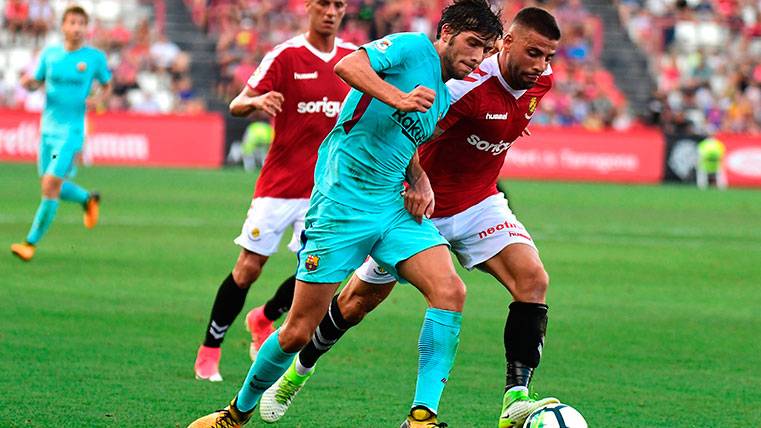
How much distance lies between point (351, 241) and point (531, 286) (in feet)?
4.13

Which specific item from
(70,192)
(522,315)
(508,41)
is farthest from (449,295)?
(70,192)

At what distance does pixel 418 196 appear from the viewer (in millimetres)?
6398

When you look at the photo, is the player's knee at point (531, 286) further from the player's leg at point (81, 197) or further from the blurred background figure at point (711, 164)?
the blurred background figure at point (711, 164)

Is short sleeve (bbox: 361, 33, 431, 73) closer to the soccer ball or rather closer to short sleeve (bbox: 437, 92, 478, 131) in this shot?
short sleeve (bbox: 437, 92, 478, 131)

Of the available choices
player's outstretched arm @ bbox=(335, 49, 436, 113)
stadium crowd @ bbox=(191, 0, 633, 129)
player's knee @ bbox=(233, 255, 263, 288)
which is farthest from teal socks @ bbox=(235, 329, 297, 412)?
stadium crowd @ bbox=(191, 0, 633, 129)

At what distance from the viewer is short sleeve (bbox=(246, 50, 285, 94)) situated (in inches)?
332

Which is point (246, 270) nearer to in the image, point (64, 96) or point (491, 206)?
point (491, 206)

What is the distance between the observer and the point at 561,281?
1355cm

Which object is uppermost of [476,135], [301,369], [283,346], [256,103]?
[476,135]

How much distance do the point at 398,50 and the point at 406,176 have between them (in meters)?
0.68

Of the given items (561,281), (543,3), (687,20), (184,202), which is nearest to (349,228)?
(561,281)

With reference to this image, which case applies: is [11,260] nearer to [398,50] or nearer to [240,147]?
[398,50]


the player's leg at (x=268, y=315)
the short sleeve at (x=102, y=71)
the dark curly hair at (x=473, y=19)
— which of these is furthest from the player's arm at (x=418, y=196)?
the short sleeve at (x=102, y=71)

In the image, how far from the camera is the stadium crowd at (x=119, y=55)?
3331cm
